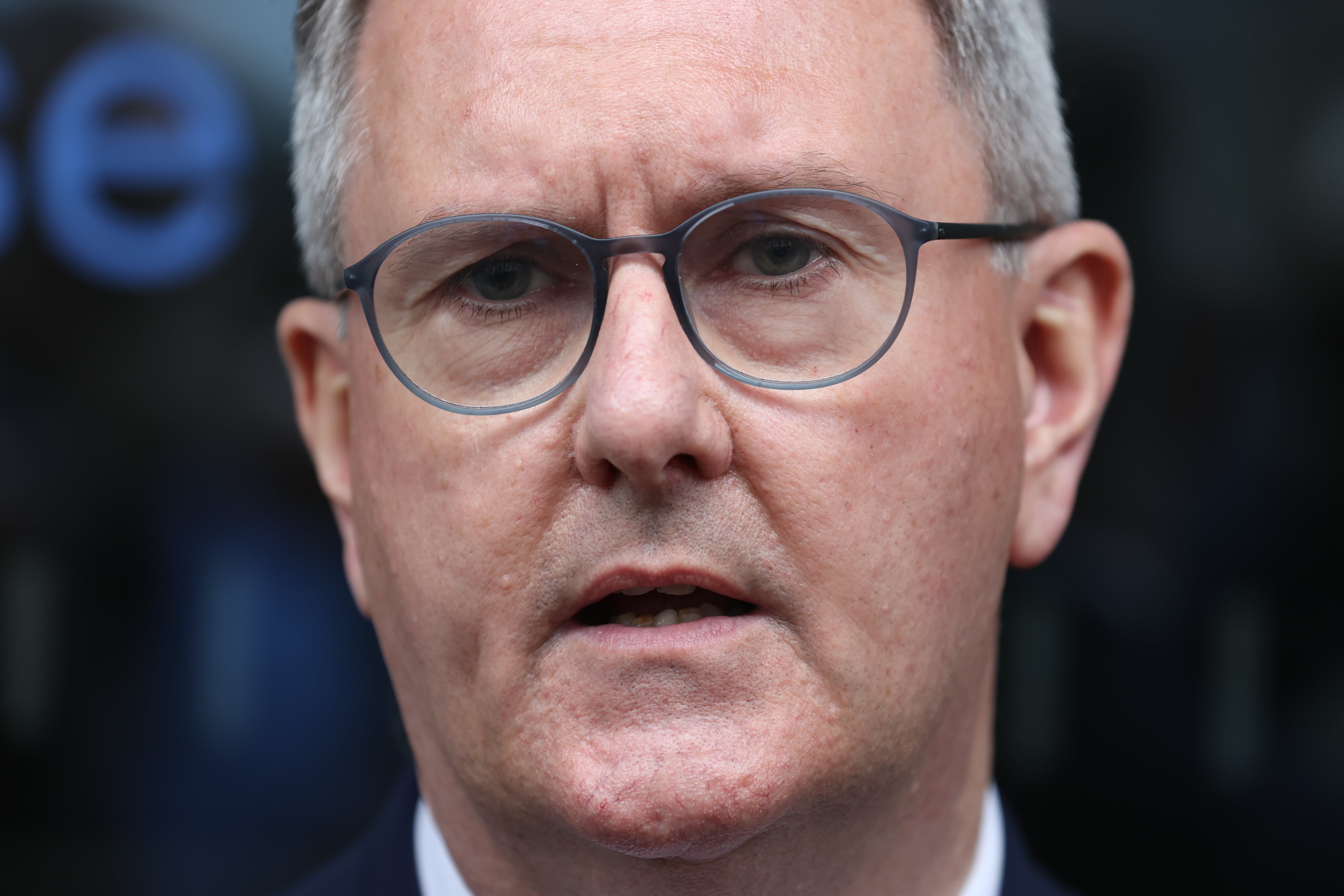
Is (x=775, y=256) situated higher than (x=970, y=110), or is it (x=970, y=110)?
(x=970, y=110)

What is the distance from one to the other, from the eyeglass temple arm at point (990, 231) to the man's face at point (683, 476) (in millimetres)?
31

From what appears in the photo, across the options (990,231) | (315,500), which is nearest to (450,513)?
(990,231)

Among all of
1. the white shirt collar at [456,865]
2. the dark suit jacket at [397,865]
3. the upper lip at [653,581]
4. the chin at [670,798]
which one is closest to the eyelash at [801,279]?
the upper lip at [653,581]

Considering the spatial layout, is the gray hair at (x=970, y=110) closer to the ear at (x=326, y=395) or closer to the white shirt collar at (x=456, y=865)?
the ear at (x=326, y=395)

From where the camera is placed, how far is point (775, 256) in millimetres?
1524

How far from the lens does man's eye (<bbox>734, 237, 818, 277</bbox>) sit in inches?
59.8

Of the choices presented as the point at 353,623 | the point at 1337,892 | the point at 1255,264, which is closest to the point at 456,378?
the point at 353,623

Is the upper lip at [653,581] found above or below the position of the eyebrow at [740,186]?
below

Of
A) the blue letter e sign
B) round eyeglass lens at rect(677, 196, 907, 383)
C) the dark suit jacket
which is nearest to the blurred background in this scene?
the blue letter e sign

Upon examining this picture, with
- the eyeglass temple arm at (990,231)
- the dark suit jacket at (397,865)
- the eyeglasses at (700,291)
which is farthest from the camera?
the dark suit jacket at (397,865)

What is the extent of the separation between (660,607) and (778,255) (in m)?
0.49

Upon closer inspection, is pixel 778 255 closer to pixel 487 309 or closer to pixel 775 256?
pixel 775 256

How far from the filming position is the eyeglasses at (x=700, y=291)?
1488mm

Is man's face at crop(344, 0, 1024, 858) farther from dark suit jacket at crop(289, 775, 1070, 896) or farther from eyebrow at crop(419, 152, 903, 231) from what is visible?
dark suit jacket at crop(289, 775, 1070, 896)
